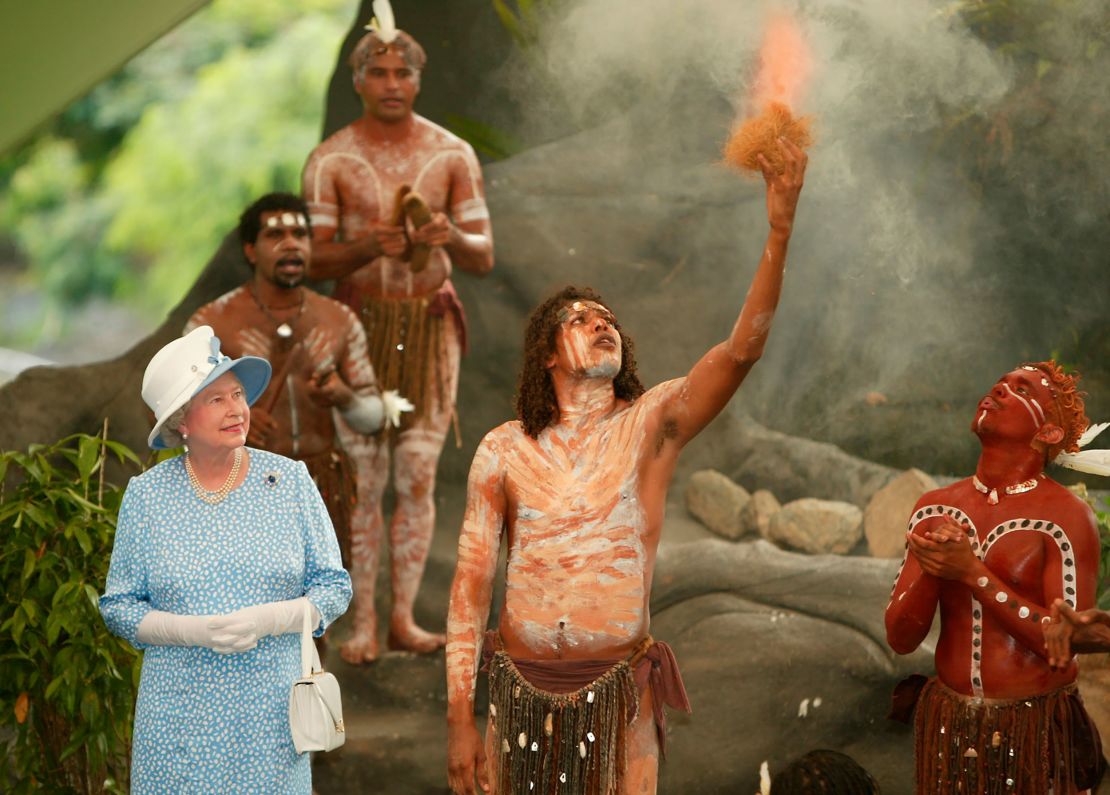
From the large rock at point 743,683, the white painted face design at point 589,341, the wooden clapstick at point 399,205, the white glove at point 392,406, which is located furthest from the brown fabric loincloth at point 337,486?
the white painted face design at point 589,341

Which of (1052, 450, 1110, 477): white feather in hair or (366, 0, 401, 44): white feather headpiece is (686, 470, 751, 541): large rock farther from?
(366, 0, 401, 44): white feather headpiece

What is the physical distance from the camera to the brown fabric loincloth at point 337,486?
5164 millimetres

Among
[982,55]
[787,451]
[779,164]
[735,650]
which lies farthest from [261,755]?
[982,55]

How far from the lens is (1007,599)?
3.30 m

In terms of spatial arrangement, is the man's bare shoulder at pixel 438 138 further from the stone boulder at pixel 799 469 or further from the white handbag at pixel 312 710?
the white handbag at pixel 312 710

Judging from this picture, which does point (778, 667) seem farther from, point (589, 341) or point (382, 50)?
point (382, 50)

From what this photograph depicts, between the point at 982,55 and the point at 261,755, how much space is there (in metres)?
3.89

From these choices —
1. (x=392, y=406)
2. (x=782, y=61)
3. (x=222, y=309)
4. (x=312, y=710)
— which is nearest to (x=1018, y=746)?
(x=312, y=710)

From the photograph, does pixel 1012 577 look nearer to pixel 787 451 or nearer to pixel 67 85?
pixel 787 451


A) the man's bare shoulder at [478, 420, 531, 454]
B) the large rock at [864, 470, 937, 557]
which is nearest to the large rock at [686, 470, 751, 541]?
the large rock at [864, 470, 937, 557]

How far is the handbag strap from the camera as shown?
2975mm

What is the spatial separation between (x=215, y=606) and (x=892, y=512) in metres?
3.08

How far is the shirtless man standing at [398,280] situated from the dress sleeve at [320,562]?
2.12 metres

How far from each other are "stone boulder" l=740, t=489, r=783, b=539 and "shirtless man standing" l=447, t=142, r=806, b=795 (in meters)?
2.11
